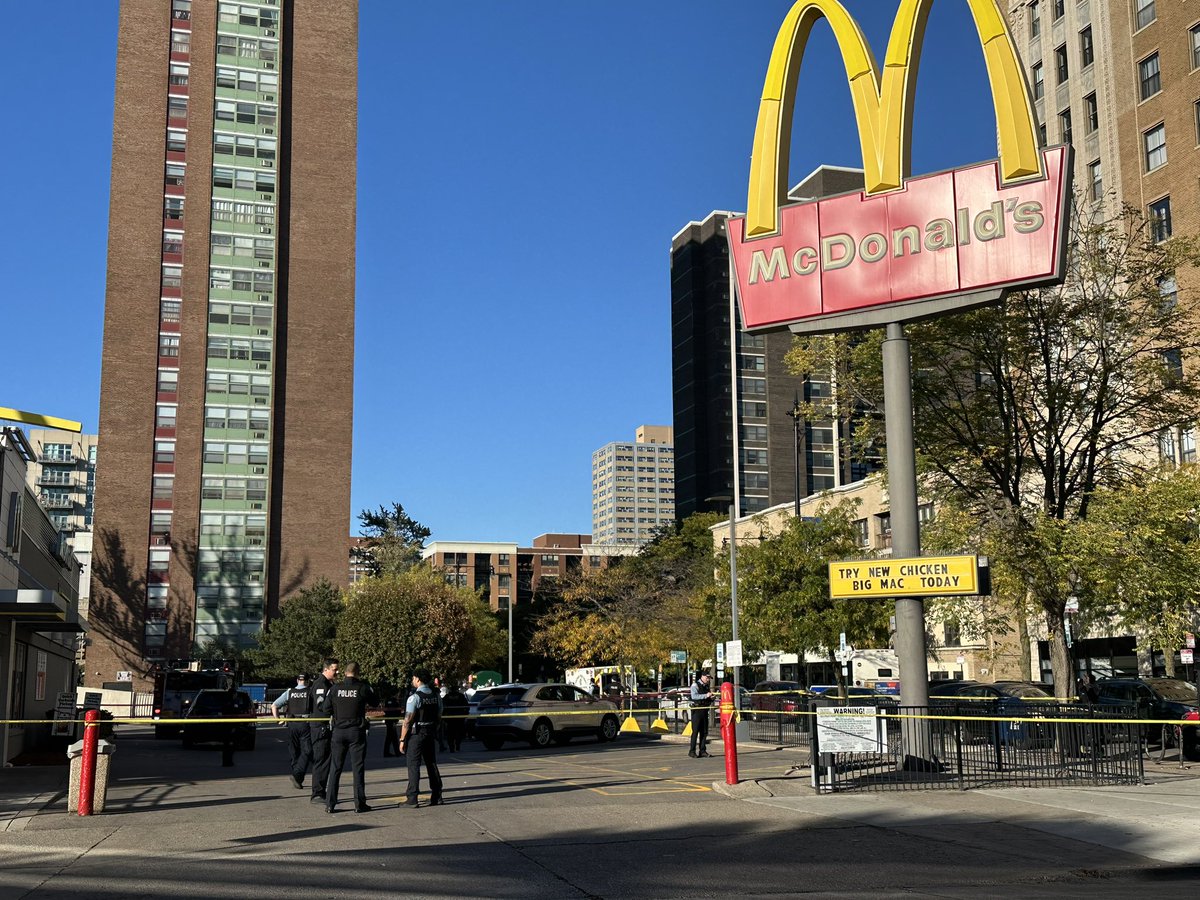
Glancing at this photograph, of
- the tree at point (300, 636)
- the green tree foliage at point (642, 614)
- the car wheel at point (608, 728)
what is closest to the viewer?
the car wheel at point (608, 728)

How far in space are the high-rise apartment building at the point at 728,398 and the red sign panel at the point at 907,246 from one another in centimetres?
10065

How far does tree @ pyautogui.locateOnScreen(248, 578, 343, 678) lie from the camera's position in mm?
72438

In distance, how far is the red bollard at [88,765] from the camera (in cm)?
1554

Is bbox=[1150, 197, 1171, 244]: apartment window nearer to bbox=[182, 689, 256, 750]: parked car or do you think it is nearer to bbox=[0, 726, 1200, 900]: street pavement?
bbox=[0, 726, 1200, 900]: street pavement

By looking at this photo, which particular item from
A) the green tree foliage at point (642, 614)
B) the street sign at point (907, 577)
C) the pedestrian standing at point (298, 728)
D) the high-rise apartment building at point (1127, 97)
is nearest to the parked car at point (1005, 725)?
the street sign at point (907, 577)

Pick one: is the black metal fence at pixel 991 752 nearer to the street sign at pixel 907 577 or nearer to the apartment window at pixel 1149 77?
the street sign at pixel 907 577

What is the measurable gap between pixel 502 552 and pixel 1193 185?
135844mm

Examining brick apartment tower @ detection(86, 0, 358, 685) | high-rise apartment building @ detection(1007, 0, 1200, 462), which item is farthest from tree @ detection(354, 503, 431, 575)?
high-rise apartment building @ detection(1007, 0, 1200, 462)

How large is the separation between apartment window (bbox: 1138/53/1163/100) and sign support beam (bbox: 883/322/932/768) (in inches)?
1471

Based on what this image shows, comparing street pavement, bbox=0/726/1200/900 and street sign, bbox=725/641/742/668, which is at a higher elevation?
street sign, bbox=725/641/742/668

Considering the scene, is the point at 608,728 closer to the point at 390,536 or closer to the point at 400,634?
the point at 400,634

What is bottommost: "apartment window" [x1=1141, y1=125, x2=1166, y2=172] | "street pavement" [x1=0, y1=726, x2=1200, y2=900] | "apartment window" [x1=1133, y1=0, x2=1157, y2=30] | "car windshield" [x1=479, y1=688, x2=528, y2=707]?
"street pavement" [x1=0, y1=726, x2=1200, y2=900]

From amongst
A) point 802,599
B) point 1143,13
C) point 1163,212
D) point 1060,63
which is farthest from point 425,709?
point 1060,63

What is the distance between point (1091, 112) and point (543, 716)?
42.8 meters
